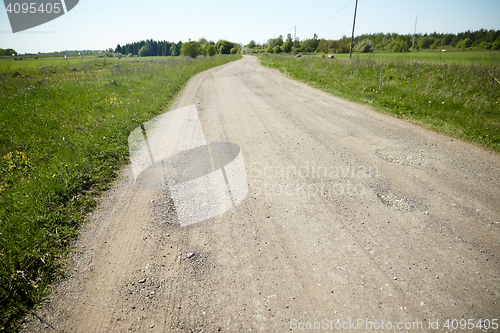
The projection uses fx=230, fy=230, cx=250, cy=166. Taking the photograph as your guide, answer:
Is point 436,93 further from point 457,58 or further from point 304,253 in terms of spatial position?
point 457,58

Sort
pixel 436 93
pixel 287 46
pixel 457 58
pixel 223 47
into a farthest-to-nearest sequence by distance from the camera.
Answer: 1. pixel 223 47
2. pixel 287 46
3. pixel 457 58
4. pixel 436 93

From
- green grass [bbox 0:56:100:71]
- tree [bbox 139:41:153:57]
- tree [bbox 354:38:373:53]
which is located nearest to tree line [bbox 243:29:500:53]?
tree [bbox 354:38:373:53]

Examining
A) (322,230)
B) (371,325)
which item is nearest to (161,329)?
(371,325)

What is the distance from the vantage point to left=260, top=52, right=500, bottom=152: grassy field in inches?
268

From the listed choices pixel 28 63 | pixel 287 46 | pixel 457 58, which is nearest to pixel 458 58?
pixel 457 58

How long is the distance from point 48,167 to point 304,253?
5525 mm

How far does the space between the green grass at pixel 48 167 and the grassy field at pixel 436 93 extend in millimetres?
8962

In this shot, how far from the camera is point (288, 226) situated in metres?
3.43

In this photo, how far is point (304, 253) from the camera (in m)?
2.96

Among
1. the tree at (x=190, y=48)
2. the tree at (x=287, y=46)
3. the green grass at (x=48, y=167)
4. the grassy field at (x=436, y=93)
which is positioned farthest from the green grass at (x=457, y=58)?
the tree at (x=190, y=48)

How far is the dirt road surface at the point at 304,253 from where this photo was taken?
2287mm

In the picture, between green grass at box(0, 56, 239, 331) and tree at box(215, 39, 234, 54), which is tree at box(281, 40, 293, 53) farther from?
green grass at box(0, 56, 239, 331)

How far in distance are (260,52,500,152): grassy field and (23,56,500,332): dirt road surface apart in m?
1.96

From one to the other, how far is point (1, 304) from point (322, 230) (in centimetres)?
377
